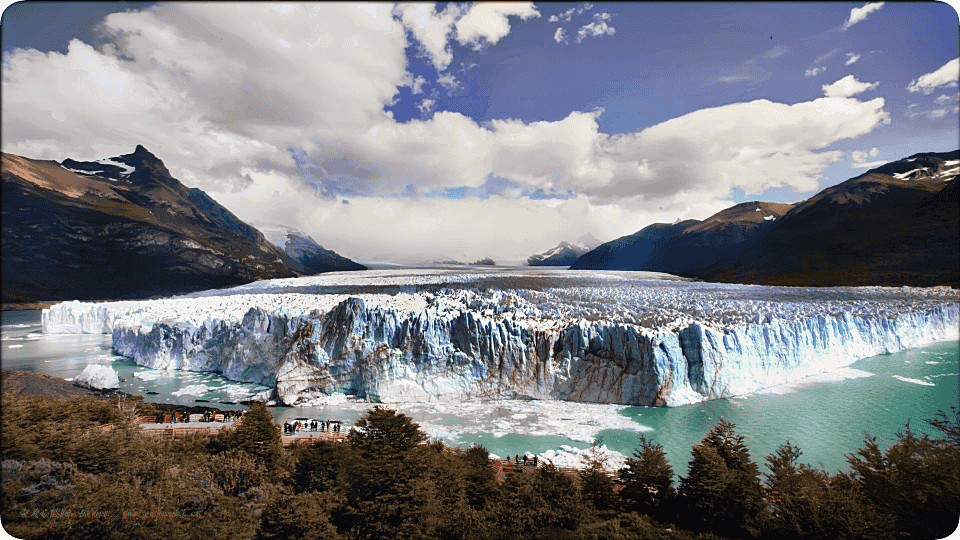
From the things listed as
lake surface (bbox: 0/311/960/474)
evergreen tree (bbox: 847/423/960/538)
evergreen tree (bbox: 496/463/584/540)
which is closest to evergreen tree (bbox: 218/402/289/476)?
lake surface (bbox: 0/311/960/474)

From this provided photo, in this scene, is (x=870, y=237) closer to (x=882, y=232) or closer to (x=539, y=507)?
(x=882, y=232)

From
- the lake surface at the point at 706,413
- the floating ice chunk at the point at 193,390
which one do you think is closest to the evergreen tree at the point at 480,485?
the lake surface at the point at 706,413

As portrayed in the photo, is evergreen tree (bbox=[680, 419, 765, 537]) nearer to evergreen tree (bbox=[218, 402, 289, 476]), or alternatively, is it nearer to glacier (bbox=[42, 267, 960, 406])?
glacier (bbox=[42, 267, 960, 406])

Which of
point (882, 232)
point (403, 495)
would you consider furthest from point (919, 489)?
point (882, 232)

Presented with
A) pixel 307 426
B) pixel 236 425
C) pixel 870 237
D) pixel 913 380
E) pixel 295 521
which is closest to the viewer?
pixel 295 521

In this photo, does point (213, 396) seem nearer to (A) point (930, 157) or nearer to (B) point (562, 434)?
(B) point (562, 434)

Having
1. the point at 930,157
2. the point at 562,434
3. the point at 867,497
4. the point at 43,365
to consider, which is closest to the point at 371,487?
the point at 562,434
